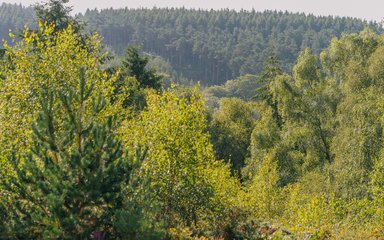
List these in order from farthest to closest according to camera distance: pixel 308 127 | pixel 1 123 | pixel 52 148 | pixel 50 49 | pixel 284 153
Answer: pixel 284 153
pixel 308 127
pixel 50 49
pixel 1 123
pixel 52 148

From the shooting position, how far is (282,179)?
106ft

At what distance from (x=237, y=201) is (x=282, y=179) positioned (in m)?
13.5

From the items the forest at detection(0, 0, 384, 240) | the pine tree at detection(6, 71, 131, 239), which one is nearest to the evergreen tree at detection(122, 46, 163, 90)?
the forest at detection(0, 0, 384, 240)

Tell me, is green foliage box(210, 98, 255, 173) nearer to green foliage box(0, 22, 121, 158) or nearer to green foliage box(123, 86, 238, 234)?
green foliage box(0, 22, 121, 158)

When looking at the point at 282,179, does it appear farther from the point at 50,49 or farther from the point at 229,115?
the point at 50,49

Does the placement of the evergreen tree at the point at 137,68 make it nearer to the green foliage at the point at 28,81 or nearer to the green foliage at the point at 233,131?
the green foliage at the point at 233,131

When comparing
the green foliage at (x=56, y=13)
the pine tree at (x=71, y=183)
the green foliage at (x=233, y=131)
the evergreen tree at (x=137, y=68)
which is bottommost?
the green foliage at (x=233, y=131)

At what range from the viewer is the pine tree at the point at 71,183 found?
8.47m

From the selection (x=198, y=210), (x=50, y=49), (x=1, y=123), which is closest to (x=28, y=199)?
(x=1, y=123)

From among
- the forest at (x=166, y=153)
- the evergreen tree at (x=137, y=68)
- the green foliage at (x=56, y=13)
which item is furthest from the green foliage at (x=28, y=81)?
the evergreen tree at (x=137, y=68)

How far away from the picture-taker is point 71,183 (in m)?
8.54

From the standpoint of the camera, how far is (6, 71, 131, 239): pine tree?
27.8 ft

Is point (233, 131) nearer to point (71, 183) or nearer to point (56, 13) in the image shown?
point (56, 13)

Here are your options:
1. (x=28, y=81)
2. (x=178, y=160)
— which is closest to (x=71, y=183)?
(x=178, y=160)
